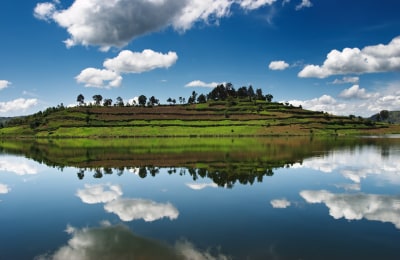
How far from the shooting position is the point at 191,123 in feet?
564

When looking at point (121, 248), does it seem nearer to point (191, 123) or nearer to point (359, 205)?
point (359, 205)

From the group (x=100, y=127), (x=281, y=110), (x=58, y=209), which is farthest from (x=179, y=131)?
(x=58, y=209)

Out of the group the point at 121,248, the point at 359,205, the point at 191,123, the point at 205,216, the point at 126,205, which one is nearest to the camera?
the point at 121,248

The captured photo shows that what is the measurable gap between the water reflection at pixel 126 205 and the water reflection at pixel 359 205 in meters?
9.84

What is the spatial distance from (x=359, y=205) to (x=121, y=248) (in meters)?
15.3

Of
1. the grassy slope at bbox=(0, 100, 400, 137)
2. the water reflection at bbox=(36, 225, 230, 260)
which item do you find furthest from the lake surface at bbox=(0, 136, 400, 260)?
the grassy slope at bbox=(0, 100, 400, 137)

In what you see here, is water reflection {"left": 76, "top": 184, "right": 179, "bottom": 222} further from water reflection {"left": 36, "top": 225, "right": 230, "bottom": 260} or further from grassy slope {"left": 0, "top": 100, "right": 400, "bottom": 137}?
grassy slope {"left": 0, "top": 100, "right": 400, "bottom": 137}

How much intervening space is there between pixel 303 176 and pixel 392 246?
65.1 ft

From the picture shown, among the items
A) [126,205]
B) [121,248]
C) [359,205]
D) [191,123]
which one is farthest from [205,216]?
[191,123]

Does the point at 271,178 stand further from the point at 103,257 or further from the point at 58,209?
the point at 103,257

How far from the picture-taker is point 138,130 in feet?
536

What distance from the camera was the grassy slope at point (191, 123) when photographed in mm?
158375

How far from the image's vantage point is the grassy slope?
15838cm

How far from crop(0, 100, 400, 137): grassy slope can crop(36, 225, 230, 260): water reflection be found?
134257mm
